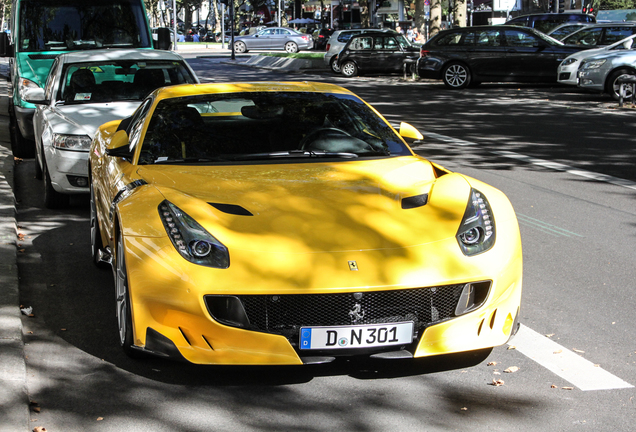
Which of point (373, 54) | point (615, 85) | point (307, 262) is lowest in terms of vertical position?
point (615, 85)

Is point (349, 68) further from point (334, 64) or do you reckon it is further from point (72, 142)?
point (72, 142)

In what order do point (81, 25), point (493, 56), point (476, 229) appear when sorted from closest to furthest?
point (476, 229)
point (81, 25)
point (493, 56)

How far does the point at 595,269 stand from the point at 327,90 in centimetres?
232

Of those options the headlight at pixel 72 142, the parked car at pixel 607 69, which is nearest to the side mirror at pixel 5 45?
the headlight at pixel 72 142

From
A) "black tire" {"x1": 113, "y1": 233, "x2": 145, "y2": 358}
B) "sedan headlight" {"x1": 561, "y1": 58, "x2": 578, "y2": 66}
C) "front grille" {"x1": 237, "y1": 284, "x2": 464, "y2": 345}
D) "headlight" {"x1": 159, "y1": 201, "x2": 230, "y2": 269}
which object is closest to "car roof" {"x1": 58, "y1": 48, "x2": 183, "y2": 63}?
"black tire" {"x1": 113, "y1": 233, "x2": 145, "y2": 358}

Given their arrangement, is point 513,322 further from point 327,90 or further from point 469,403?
point 327,90

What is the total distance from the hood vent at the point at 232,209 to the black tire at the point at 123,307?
0.50m

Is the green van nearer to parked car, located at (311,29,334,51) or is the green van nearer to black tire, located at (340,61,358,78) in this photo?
black tire, located at (340,61,358,78)

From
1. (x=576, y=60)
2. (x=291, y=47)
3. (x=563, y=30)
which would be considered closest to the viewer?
(x=576, y=60)

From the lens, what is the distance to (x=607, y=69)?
1878 centimetres

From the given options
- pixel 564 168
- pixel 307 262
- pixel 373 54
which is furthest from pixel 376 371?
pixel 373 54

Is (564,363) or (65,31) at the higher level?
(65,31)

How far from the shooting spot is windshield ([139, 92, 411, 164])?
5035 millimetres

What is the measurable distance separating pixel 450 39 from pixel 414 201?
20431 mm
